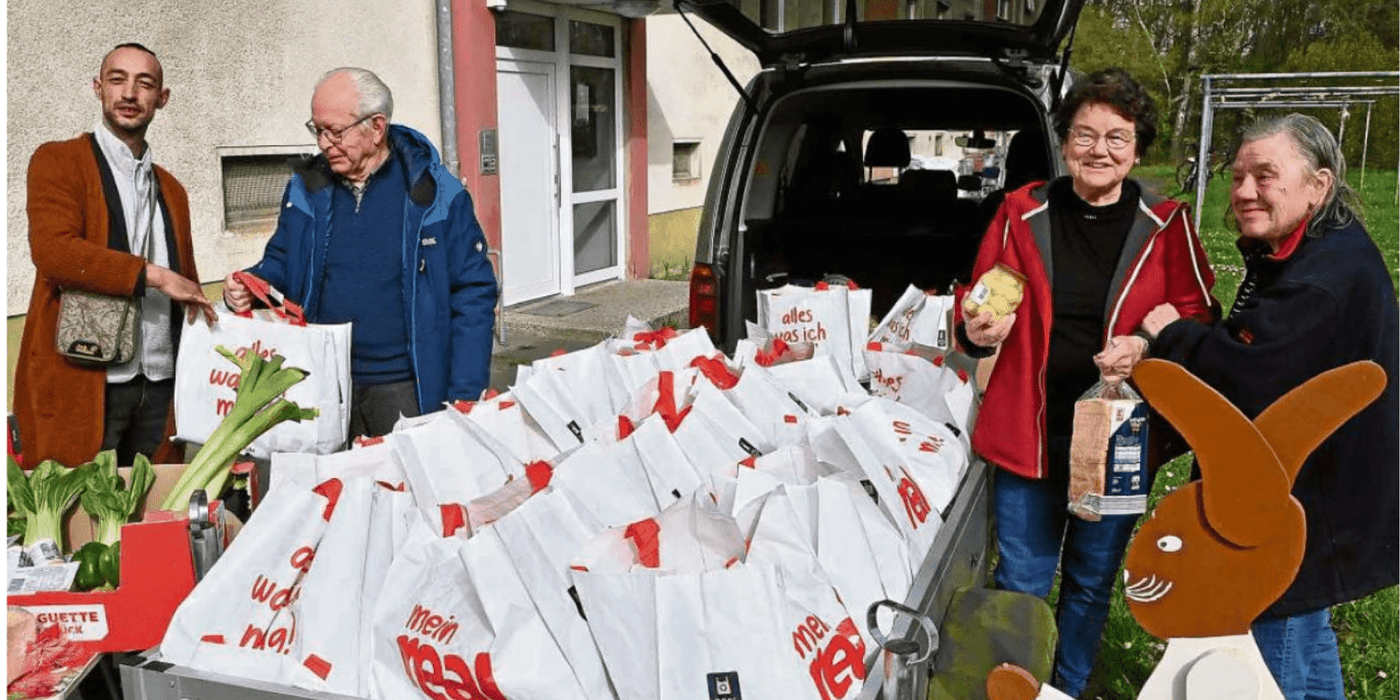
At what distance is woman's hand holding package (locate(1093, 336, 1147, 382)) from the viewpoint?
226 cm

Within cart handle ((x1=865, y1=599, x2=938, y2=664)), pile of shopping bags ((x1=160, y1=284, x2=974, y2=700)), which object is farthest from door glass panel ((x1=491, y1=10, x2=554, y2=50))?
cart handle ((x1=865, y1=599, x2=938, y2=664))

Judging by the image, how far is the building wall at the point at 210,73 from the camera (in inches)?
204

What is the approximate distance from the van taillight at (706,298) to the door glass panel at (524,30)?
4701 millimetres

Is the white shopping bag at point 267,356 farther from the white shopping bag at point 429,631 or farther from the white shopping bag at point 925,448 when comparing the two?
the white shopping bag at point 925,448

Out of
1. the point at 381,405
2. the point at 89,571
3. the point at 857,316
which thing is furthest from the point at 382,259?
the point at 857,316

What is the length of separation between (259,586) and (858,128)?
489 cm

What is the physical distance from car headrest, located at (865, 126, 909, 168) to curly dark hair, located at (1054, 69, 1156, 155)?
4.15 m

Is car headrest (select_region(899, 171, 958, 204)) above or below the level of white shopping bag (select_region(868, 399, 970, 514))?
above

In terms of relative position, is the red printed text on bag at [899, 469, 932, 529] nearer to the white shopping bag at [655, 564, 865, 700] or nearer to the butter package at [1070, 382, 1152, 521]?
the butter package at [1070, 382, 1152, 521]

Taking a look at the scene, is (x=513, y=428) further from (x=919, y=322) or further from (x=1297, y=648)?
(x=919, y=322)

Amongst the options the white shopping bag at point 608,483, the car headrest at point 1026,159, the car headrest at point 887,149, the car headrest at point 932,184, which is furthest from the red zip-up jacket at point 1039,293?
the car headrest at point 887,149

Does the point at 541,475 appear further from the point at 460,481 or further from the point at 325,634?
the point at 325,634

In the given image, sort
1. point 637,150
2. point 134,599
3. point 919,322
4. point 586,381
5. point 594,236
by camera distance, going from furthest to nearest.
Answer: point 637,150
point 594,236
point 919,322
point 586,381
point 134,599

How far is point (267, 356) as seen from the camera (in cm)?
271
